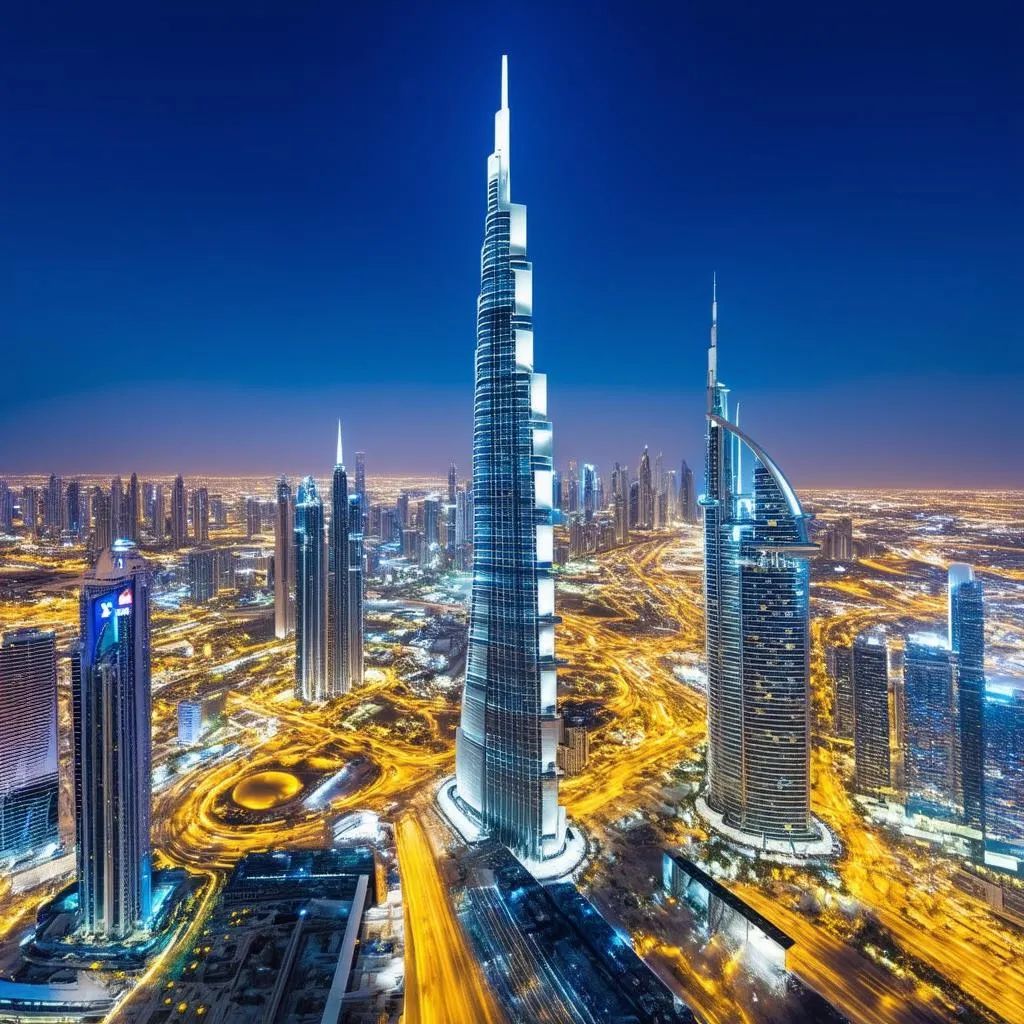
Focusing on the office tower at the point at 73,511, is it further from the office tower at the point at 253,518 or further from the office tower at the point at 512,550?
the office tower at the point at 512,550

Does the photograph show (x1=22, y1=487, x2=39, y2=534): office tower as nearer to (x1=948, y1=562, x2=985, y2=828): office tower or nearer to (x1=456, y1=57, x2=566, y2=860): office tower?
(x1=456, y1=57, x2=566, y2=860): office tower

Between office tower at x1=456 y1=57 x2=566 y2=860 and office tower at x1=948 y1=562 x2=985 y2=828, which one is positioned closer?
office tower at x1=456 y1=57 x2=566 y2=860

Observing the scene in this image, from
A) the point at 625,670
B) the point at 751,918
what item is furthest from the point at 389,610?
the point at 751,918

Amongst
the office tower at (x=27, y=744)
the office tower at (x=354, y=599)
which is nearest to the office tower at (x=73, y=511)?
the office tower at (x=354, y=599)

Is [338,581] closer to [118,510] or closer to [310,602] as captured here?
[310,602]

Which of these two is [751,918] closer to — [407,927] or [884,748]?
[407,927]

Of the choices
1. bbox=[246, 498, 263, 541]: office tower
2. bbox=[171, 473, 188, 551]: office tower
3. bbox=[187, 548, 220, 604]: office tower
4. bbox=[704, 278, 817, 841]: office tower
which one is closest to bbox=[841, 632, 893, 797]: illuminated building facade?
→ bbox=[704, 278, 817, 841]: office tower
